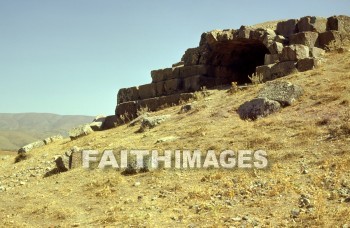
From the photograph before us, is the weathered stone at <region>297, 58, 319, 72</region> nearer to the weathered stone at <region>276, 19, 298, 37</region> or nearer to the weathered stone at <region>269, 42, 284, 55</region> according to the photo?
the weathered stone at <region>269, 42, 284, 55</region>

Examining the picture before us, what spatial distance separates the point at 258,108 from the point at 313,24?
7987mm

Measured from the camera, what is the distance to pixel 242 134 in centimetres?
1041

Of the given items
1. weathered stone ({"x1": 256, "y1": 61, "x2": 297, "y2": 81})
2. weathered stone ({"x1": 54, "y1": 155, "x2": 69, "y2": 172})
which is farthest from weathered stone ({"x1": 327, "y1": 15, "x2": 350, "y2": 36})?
weathered stone ({"x1": 54, "y1": 155, "x2": 69, "y2": 172})

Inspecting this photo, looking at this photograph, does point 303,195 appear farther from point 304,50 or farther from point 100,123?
point 100,123

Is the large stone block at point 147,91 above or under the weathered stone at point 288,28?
under

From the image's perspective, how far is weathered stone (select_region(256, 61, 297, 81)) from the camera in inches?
605

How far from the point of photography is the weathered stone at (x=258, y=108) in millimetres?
11844

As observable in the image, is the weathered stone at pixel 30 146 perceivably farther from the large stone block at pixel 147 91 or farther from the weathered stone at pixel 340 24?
the weathered stone at pixel 340 24

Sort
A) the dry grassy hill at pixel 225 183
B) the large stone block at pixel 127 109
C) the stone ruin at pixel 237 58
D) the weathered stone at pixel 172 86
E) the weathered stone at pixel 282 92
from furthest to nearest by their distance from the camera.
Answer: the large stone block at pixel 127 109, the weathered stone at pixel 172 86, the stone ruin at pixel 237 58, the weathered stone at pixel 282 92, the dry grassy hill at pixel 225 183

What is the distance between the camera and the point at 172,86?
19.5 m

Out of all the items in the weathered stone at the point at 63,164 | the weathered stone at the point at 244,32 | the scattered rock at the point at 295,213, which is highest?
the weathered stone at the point at 244,32

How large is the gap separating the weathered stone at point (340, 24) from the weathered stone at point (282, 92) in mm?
6816

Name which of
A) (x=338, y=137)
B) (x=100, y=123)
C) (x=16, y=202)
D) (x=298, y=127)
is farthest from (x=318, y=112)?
(x=100, y=123)

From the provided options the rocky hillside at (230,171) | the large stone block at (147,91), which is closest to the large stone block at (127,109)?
the large stone block at (147,91)
